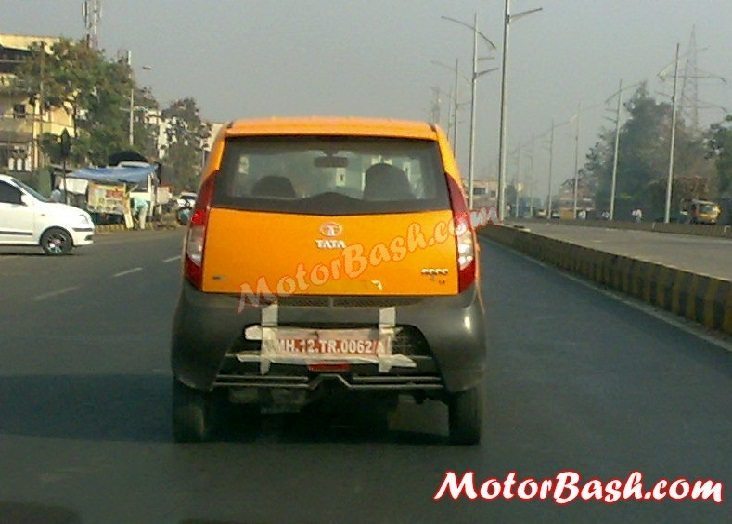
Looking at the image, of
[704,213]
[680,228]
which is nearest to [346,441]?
[680,228]

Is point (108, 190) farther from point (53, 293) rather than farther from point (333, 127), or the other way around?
point (333, 127)

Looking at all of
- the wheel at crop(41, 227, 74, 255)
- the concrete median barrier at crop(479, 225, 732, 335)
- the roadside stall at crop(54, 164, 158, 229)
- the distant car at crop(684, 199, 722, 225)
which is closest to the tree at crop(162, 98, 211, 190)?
the distant car at crop(684, 199, 722, 225)

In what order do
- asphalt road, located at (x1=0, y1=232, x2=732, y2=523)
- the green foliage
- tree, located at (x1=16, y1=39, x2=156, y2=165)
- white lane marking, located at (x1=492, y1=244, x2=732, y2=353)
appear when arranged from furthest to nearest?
the green foliage → tree, located at (x1=16, y1=39, x2=156, y2=165) → white lane marking, located at (x1=492, y1=244, x2=732, y2=353) → asphalt road, located at (x1=0, y1=232, x2=732, y2=523)

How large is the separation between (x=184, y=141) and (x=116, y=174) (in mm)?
65574

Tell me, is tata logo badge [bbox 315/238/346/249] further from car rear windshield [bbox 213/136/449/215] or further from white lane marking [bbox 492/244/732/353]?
white lane marking [bbox 492/244/732/353]

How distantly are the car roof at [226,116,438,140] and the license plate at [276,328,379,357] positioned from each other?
3.46 feet

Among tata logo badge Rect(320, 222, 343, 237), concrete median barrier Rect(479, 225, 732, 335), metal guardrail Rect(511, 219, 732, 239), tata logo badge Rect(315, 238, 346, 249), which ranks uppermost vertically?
tata logo badge Rect(320, 222, 343, 237)

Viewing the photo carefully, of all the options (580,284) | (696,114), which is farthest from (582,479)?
(696,114)

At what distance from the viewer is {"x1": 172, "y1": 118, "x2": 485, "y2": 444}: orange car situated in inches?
256

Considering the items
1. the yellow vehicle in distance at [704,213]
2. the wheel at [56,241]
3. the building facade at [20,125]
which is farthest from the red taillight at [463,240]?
the yellow vehicle in distance at [704,213]

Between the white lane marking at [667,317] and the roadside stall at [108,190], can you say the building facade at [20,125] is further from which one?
the white lane marking at [667,317]

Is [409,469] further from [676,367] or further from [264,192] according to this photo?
[676,367]

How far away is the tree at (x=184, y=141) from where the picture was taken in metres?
113

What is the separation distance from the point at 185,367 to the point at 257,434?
1.04 m
